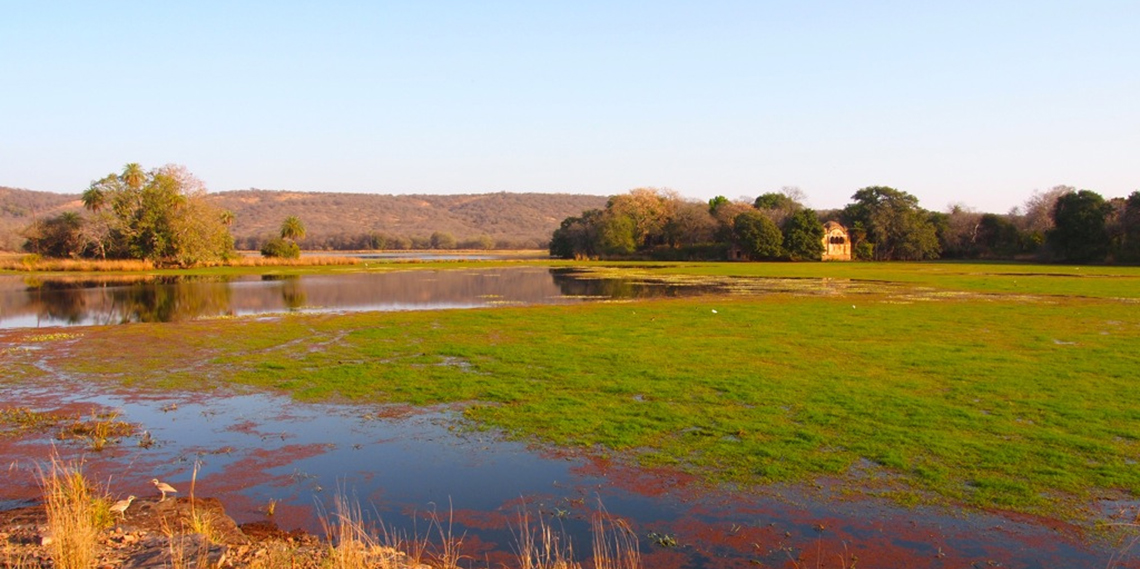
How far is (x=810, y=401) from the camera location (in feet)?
39.3

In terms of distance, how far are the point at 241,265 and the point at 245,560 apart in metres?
71.2

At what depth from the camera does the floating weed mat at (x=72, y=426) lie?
410 inches

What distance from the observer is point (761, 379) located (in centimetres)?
1368

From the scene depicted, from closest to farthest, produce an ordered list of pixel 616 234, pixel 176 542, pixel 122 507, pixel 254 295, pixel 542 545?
pixel 176 542 < pixel 542 545 < pixel 122 507 < pixel 254 295 < pixel 616 234

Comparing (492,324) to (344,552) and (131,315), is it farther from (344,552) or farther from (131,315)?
(344,552)

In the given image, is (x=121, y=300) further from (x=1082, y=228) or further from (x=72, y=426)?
(x=1082, y=228)

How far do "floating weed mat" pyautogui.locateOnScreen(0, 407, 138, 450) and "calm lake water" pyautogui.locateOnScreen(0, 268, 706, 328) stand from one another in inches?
615

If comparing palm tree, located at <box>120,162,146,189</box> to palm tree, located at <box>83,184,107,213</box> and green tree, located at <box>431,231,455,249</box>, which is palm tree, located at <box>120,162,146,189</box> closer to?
palm tree, located at <box>83,184,107,213</box>

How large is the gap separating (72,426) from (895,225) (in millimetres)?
92681

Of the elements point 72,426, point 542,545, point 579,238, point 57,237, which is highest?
point 579,238

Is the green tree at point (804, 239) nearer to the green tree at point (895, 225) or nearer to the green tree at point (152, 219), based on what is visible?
the green tree at point (895, 225)

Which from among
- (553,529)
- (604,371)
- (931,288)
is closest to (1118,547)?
(553,529)

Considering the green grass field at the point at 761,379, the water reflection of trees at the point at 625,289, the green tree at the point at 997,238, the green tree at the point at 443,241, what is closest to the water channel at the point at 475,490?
the green grass field at the point at 761,379

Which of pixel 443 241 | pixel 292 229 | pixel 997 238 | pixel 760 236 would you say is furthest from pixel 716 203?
pixel 443 241
